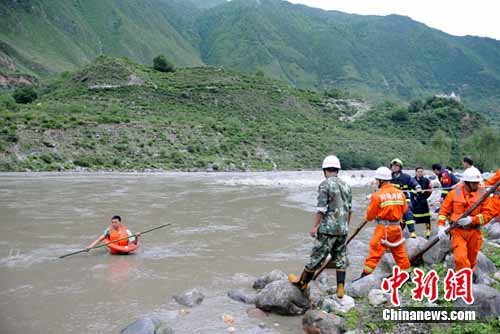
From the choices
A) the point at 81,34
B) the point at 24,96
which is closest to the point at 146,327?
the point at 24,96

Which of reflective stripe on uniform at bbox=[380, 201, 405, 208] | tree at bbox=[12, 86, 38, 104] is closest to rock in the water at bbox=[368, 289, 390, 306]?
reflective stripe on uniform at bbox=[380, 201, 405, 208]

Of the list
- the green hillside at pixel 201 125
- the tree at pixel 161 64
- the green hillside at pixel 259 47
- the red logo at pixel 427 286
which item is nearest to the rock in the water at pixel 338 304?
the red logo at pixel 427 286

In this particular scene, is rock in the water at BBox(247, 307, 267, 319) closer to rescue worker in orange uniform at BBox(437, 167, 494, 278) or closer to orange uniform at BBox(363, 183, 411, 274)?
orange uniform at BBox(363, 183, 411, 274)

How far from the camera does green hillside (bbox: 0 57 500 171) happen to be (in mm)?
35031

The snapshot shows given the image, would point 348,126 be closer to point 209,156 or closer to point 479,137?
point 479,137

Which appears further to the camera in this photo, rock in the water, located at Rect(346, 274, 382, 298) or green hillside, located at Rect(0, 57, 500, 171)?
green hillside, located at Rect(0, 57, 500, 171)

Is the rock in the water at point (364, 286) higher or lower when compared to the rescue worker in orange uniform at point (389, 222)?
lower

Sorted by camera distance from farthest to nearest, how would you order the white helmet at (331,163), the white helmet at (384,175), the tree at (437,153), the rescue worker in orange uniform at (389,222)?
the tree at (437,153), the white helmet at (384,175), the rescue worker in orange uniform at (389,222), the white helmet at (331,163)

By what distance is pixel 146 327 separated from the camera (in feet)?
16.6

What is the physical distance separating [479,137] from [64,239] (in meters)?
47.1

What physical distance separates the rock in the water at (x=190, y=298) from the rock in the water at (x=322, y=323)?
1.68 metres

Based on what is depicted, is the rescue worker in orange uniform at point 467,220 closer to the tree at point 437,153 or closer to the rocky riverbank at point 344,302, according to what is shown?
the rocky riverbank at point 344,302

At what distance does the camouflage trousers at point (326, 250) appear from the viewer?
5.59m

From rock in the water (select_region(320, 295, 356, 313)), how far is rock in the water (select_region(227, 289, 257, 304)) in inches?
42.8
